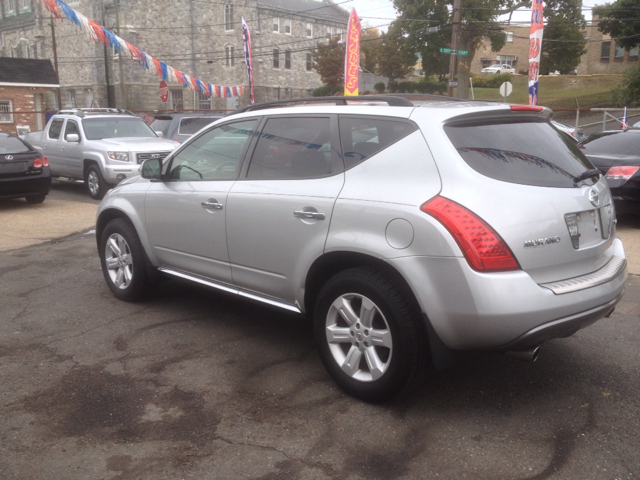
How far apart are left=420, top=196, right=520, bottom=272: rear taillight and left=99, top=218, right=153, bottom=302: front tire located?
315cm

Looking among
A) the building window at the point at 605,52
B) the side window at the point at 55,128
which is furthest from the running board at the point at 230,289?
the building window at the point at 605,52

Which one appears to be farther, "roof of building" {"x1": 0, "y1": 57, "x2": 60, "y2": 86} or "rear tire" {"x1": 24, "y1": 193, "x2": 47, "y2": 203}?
"roof of building" {"x1": 0, "y1": 57, "x2": 60, "y2": 86}

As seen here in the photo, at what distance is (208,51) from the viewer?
53656mm

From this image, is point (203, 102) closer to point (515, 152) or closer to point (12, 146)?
point (12, 146)

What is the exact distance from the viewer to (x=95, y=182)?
13383 mm


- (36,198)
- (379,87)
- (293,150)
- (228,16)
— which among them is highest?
(228,16)

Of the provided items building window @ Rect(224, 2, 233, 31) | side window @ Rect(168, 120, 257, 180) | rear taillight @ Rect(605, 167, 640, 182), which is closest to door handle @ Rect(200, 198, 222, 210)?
side window @ Rect(168, 120, 257, 180)

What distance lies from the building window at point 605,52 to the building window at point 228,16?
109 feet

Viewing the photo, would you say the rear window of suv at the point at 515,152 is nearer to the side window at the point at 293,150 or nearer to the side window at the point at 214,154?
the side window at the point at 293,150

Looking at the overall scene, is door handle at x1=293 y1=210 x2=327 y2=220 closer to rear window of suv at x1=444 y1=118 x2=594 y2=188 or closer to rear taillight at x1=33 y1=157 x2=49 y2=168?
rear window of suv at x1=444 y1=118 x2=594 y2=188

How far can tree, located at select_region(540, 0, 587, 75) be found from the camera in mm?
44594

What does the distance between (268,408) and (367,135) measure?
1.73 meters

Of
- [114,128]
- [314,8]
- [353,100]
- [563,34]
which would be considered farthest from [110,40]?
[314,8]

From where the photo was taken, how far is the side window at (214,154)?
4.60m
